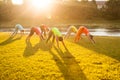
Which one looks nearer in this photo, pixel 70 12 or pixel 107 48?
pixel 107 48

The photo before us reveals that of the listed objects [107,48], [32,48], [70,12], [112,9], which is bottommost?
[70,12]

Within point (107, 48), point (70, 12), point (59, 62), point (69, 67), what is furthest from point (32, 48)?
point (70, 12)

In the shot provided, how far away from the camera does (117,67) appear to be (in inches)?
551

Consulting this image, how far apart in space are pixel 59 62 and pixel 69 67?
1.22 meters

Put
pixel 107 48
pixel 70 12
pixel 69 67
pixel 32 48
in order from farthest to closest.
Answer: pixel 70 12, pixel 32 48, pixel 107 48, pixel 69 67

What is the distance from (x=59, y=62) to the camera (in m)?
15.0

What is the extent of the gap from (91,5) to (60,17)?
29.1 feet

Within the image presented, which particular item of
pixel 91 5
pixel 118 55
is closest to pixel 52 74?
pixel 118 55

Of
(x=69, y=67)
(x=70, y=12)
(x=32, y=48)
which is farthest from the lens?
(x=70, y=12)

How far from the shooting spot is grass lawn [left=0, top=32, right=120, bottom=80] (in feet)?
41.4

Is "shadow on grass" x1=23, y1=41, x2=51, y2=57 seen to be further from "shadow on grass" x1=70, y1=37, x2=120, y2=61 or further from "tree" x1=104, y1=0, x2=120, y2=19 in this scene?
"tree" x1=104, y1=0, x2=120, y2=19

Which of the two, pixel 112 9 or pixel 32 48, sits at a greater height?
pixel 32 48

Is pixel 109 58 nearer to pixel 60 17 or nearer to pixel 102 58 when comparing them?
pixel 102 58

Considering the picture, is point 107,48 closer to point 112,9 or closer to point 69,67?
point 69,67
